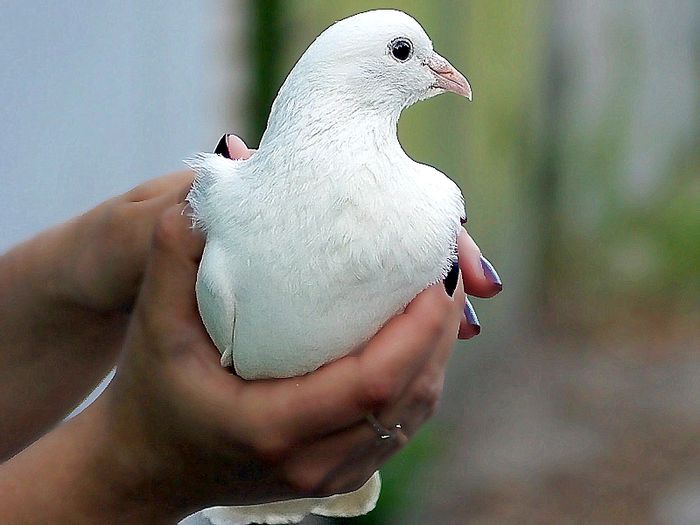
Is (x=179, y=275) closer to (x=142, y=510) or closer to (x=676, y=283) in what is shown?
(x=142, y=510)

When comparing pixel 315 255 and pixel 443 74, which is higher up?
pixel 443 74

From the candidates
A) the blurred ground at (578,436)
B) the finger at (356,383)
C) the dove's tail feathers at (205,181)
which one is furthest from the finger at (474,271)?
the blurred ground at (578,436)

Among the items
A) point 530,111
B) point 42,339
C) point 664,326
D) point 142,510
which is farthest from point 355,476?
point 664,326

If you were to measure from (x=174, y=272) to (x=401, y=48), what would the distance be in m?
0.25

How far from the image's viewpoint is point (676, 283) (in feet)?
10.5

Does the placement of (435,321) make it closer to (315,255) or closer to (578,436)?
(315,255)

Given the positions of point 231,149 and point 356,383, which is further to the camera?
point 231,149

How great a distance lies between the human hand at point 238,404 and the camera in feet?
2.29

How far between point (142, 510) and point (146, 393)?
99 mm

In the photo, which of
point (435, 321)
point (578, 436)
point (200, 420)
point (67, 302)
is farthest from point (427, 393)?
point (578, 436)

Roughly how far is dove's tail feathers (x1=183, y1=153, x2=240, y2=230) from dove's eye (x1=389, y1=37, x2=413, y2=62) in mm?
156

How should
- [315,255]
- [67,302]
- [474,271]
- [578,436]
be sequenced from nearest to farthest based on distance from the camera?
[315,255]
[474,271]
[67,302]
[578,436]

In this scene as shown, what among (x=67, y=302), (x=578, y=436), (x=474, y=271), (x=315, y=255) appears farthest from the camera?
(x=578, y=436)

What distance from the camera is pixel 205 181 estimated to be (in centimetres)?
76
